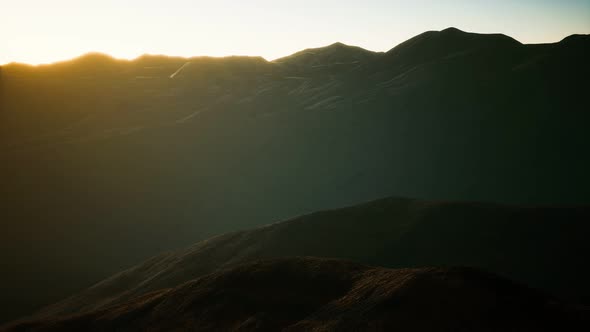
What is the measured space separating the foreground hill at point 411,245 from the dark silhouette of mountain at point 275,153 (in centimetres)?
2090

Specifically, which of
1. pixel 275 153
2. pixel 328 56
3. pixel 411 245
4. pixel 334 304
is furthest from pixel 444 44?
pixel 334 304

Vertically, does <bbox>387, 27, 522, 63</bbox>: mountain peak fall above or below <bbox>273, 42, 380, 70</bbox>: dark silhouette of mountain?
below

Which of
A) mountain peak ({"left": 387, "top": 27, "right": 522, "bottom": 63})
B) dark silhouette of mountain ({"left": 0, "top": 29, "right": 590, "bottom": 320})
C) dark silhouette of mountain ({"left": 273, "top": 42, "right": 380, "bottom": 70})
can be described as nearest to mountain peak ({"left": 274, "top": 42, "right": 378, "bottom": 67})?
dark silhouette of mountain ({"left": 273, "top": 42, "right": 380, "bottom": 70})

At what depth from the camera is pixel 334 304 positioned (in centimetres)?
1527

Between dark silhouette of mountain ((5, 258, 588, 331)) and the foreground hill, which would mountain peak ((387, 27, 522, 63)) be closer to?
the foreground hill

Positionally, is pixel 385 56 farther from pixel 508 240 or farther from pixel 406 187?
pixel 508 240

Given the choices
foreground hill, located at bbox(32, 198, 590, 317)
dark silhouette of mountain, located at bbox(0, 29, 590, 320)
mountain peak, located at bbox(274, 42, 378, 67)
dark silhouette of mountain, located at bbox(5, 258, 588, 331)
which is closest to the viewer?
dark silhouette of mountain, located at bbox(5, 258, 588, 331)

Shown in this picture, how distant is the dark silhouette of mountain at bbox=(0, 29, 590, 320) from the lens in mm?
72938

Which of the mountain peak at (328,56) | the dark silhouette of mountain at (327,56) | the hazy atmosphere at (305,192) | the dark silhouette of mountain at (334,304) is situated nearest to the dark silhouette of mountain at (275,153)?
the hazy atmosphere at (305,192)

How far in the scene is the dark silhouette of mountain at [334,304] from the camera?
12.7 metres

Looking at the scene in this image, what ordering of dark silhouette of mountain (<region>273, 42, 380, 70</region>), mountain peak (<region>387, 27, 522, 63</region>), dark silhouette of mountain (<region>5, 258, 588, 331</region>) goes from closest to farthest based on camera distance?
dark silhouette of mountain (<region>5, 258, 588, 331</region>), mountain peak (<region>387, 27, 522, 63</region>), dark silhouette of mountain (<region>273, 42, 380, 70</region>)

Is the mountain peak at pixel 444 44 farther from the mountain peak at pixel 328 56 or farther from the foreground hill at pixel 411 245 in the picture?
the foreground hill at pixel 411 245

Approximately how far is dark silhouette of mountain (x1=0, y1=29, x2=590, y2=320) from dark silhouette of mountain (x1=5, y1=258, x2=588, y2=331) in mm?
41700

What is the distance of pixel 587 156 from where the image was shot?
3164 inches
